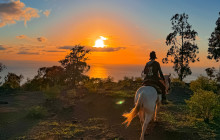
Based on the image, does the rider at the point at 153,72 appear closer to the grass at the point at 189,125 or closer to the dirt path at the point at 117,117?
the dirt path at the point at 117,117

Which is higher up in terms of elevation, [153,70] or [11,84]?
[153,70]

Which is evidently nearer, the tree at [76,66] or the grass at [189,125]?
the grass at [189,125]

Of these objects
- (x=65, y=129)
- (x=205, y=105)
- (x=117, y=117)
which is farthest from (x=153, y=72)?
(x=65, y=129)

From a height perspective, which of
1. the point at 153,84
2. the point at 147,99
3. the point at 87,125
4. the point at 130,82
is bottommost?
the point at 87,125

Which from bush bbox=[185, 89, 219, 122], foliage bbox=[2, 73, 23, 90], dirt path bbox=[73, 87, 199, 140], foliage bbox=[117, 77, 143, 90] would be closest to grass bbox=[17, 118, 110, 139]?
dirt path bbox=[73, 87, 199, 140]

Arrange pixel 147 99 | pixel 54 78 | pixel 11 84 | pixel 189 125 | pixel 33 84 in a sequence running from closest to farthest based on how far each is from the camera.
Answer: pixel 147 99 → pixel 189 125 → pixel 11 84 → pixel 33 84 → pixel 54 78

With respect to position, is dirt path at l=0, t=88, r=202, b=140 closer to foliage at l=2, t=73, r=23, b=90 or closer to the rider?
the rider

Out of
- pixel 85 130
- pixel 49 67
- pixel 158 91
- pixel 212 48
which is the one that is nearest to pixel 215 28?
pixel 212 48

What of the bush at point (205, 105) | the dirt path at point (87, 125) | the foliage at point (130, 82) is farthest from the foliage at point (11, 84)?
the bush at point (205, 105)

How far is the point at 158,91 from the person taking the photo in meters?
6.10

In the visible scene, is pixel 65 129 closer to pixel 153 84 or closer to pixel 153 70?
pixel 153 84

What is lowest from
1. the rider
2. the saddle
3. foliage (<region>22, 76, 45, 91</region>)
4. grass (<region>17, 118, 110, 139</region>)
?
grass (<region>17, 118, 110, 139</region>)

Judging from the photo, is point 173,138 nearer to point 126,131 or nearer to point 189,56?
point 126,131

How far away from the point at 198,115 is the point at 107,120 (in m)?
4.10
